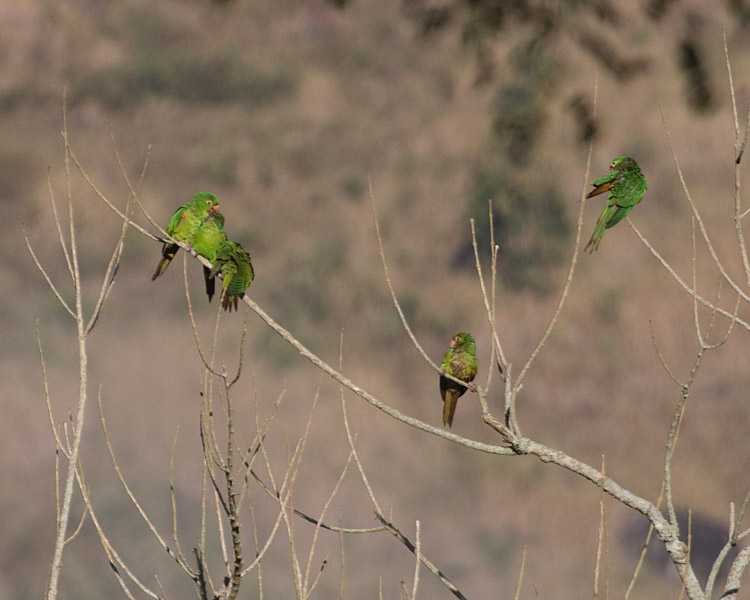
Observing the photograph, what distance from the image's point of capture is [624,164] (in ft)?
18.9

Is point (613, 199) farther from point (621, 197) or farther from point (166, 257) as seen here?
point (166, 257)

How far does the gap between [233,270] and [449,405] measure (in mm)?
1824

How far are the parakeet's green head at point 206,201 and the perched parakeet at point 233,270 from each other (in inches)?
32.9

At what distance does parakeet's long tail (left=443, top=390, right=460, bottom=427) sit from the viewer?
593cm

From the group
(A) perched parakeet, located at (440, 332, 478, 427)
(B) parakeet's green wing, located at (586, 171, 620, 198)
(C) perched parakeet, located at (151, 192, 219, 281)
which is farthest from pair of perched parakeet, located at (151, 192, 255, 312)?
(B) parakeet's green wing, located at (586, 171, 620, 198)

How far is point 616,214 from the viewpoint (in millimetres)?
5664

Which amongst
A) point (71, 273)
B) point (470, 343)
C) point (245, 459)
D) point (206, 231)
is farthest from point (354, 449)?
point (206, 231)

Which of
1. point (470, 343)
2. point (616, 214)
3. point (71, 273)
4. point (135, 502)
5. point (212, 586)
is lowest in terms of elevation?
point (212, 586)

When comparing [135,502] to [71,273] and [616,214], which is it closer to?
[71,273]

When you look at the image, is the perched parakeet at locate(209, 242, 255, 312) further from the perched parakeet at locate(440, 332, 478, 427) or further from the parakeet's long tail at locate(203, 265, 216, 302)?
the perched parakeet at locate(440, 332, 478, 427)

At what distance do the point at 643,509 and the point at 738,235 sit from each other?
4.45ft

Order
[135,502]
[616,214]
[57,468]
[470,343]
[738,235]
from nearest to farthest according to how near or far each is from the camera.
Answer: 1. [738,235]
2. [57,468]
3. [135,502]
4. [616,214]
5. [470,343]

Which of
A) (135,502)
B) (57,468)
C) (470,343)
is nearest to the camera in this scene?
(57,468)

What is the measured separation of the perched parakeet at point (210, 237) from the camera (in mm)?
6594
